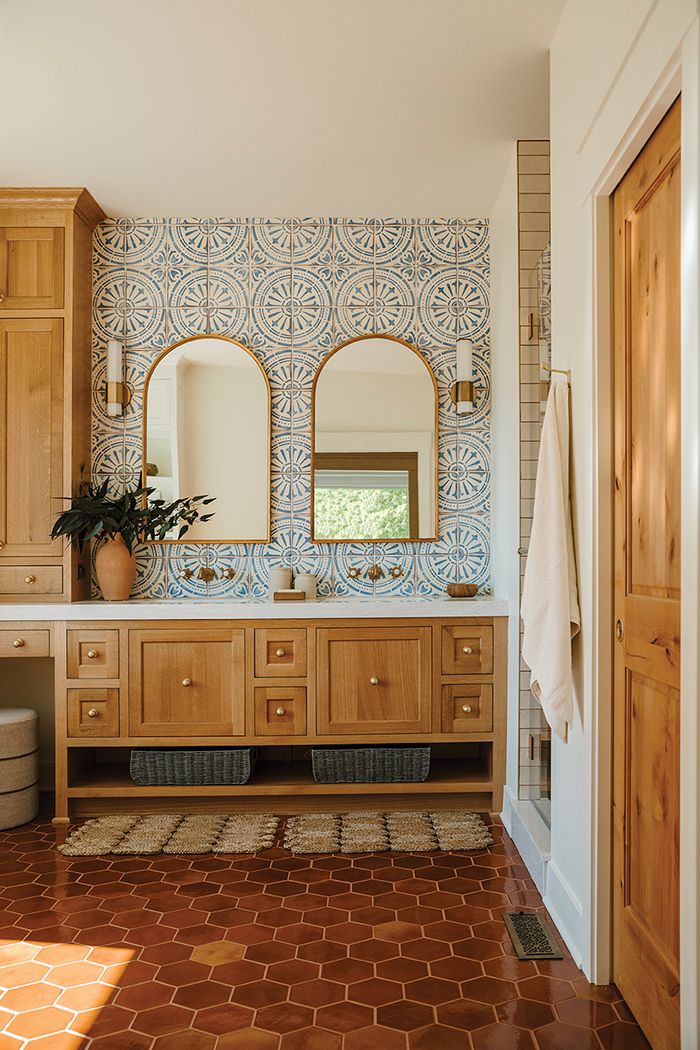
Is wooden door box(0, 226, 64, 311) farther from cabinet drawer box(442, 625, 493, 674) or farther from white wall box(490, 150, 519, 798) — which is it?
cabinet drawer box(442, 625, 493, 674)

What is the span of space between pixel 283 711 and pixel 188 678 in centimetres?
42

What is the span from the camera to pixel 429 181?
155 inches

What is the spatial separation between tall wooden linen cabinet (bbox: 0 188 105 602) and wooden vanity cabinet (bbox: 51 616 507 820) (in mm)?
430

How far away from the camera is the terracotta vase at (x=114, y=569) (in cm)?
402

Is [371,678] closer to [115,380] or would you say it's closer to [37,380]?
[115,380]

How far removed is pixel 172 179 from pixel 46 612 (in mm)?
1941

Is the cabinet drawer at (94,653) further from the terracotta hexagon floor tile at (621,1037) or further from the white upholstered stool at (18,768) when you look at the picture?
the terracotta hexagon floor tile at (621,1037)

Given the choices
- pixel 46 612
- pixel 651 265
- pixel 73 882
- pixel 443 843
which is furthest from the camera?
pixel 46 612

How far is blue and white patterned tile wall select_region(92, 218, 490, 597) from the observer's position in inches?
171

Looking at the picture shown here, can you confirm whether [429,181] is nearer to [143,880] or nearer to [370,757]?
[370,757]

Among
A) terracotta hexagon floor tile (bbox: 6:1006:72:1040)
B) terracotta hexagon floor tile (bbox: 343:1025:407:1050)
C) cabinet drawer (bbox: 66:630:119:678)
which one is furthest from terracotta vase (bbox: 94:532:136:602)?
terracotta hexagon floor tile (bbox: 343:1025:407:1050)

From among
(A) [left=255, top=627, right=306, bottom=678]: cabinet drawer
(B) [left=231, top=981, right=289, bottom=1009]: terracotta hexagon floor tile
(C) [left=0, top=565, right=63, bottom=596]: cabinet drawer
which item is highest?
(C) [left=0, top=565, right=63, bottom=596]: cabinet drawer

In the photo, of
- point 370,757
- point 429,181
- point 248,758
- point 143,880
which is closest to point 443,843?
point 370,757

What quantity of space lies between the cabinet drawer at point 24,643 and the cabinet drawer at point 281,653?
2.91ft
